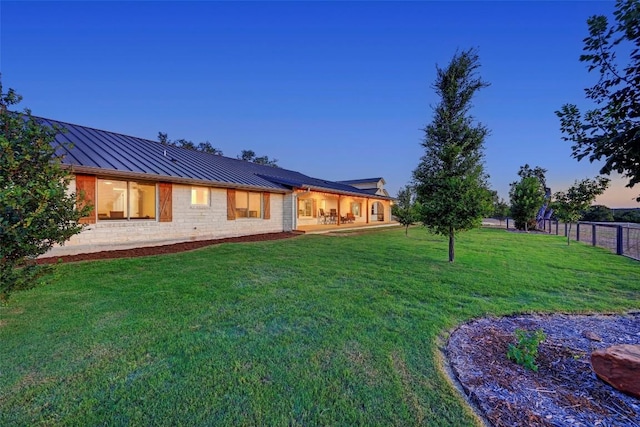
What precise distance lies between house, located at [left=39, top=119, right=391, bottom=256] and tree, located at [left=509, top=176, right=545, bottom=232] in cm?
1645

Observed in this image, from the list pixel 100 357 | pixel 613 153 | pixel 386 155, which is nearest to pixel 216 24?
pixel 100 357

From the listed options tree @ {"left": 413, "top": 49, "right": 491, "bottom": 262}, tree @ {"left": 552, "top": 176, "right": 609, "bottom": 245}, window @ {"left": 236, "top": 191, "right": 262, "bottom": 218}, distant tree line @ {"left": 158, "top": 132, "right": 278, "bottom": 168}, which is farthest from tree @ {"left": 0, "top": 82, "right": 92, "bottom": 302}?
distant tree line @ {"left": 158, "top": 132, "right": 278, "bottom": 168}

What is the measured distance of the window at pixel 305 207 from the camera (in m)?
20.7

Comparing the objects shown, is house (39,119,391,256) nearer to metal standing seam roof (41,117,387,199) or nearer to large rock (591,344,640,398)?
metal standing seam roof (41,117,387,199)

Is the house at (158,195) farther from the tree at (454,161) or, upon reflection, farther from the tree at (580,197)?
the tree at (580,197)

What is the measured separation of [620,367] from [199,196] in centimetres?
1245

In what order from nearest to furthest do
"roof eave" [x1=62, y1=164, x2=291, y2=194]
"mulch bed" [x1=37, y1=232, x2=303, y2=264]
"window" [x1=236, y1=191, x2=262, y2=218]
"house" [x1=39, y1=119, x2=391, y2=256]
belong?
"mulch bed" [x1=37, y1=232, x2=303, y2=264]
"roof eave" [x1=62, y1=164, x2=291, y2=194]
"house" [x1=39, y1=119, x2=391, y2=256]
"window" [x1=236, y1=191, x2=262, y2=218]

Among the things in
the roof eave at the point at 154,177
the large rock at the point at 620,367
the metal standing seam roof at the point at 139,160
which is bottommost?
the large rock at the point at 620,367

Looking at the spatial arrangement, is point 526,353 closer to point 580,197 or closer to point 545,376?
point 545,376

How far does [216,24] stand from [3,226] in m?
12.7

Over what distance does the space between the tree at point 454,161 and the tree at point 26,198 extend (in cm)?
783

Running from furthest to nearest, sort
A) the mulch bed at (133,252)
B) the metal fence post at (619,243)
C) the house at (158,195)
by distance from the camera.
Answer: the metal fence post at (619,243) < the house at (158,195) < the mulch bed at (133,252)

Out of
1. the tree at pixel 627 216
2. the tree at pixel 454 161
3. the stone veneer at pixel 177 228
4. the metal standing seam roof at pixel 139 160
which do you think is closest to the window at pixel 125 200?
the stone veneer at pixel 177 228

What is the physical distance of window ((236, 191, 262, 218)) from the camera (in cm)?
1368
